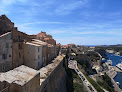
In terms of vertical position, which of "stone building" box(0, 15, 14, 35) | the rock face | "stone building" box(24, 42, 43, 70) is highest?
"stone building" box(0, 15, 14, 35)

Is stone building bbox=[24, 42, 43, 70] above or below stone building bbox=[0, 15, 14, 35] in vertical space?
below

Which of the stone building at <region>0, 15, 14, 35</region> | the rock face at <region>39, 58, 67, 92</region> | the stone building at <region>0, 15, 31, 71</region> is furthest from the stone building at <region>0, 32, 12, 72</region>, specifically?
the rock face at <region>39, 58, 67, 92</region>

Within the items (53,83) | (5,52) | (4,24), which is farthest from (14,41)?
(53,83)

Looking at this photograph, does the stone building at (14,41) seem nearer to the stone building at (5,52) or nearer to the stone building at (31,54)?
the stone building at (5,52)

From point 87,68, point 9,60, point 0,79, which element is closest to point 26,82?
point 0,79

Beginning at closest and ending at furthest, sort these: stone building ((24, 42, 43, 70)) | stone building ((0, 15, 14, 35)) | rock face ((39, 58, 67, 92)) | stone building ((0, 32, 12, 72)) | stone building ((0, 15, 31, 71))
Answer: rock face ((39, 58, 67, 92))
stone building ((0, 32, 12, 72))
stone building ((0, 15, 31, 71))
stone building ((0, 15, 14, 35))
stone building ((24, 42, 43, 70))

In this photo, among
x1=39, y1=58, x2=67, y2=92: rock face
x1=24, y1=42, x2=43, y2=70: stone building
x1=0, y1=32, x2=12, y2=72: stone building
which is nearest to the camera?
x1=39, y1=58, x2=67, y2=92: rock face

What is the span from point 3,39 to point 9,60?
9.59 ft

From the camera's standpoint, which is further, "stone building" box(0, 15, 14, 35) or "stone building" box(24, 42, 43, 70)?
"stone building" box(24, 42, 43, 70)

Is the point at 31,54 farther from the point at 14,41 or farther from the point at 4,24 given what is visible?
the point at 4,24

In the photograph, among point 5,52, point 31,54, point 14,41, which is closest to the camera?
point 5,52

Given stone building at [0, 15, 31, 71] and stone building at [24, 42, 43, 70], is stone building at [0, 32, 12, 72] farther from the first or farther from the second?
stone building at [24, 42, 43, 70]

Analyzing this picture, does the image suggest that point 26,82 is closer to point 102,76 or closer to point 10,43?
point 10,43

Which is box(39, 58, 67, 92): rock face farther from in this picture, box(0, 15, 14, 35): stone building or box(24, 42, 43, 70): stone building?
box(0, 15, 14, 35): stone building
